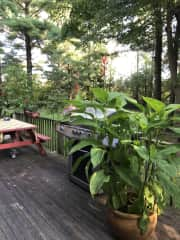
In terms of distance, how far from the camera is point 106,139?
1.62 m

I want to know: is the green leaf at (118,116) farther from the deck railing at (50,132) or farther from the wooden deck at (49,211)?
the deck railing at (50,132)

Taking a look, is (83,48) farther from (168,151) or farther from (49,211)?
(168,151)

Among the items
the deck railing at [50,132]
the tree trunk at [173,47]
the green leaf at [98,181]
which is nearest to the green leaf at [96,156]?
the green leaf at [98,181]

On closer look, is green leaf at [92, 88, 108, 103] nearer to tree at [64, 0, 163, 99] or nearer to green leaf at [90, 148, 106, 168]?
green leaf at [90, 148, 106, 168]

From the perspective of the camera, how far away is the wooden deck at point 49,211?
1.71 m

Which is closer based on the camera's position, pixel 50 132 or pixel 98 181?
pixel 98 181

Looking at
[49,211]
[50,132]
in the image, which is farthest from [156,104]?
[50,132]

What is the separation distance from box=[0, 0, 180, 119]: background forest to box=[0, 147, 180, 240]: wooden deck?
2.50m

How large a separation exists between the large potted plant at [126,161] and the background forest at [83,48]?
2.79m

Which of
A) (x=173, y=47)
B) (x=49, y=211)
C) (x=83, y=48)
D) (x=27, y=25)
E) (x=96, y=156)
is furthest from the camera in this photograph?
(x=27, y=25)

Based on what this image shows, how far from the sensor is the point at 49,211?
2031 millimetres

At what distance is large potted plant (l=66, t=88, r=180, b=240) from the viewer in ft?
4.65

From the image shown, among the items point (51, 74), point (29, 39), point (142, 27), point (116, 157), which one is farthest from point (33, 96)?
point (29, 39)

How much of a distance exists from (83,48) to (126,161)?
6.45 m
